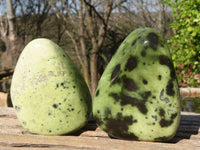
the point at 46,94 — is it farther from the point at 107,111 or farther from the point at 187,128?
the point at 187,128

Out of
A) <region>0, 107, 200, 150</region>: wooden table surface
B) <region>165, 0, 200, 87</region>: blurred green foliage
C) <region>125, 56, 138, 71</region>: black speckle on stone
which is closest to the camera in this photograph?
<region>0, 107, 200, 150</region>: wooden table surface

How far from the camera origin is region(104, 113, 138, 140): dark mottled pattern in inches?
54.8

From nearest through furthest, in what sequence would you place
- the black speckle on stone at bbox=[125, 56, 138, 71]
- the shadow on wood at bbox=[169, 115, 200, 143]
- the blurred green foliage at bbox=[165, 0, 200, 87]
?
the black speckle on stone at bbox=[125, 56, 138, 71], the shadow on wood at bbox=[169, 115, 200, 143], the blurred green foliage at bbox=[165, 0, 200, 87]

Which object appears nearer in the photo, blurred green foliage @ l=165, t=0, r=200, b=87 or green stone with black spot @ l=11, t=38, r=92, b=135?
green stone with black spot @ l=11, t=38, r=92, b=135

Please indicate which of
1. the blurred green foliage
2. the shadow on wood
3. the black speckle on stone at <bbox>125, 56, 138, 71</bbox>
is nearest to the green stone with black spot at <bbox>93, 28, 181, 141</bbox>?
the black speckle on stone at <bbox>125, 56, 138, 71</bbox>

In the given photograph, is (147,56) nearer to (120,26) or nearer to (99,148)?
(99,148)

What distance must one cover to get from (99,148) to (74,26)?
4.90 m

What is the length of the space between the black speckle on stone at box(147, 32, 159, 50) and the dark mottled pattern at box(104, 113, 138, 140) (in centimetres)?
45

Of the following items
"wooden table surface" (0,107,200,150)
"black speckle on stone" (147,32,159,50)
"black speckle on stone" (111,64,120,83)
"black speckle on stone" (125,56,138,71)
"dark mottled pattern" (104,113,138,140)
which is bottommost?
"wooden table surface" (0,107,200,150)

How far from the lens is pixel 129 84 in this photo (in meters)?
1.41

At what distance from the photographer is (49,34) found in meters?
8.91

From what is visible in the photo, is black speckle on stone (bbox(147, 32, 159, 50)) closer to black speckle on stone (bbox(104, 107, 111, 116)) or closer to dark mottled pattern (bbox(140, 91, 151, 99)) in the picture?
dark mottled pattern (bbox(140, 91, 151, 99))

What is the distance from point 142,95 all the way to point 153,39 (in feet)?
1.14

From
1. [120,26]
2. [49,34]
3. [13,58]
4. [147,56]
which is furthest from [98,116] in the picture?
[49,34]
